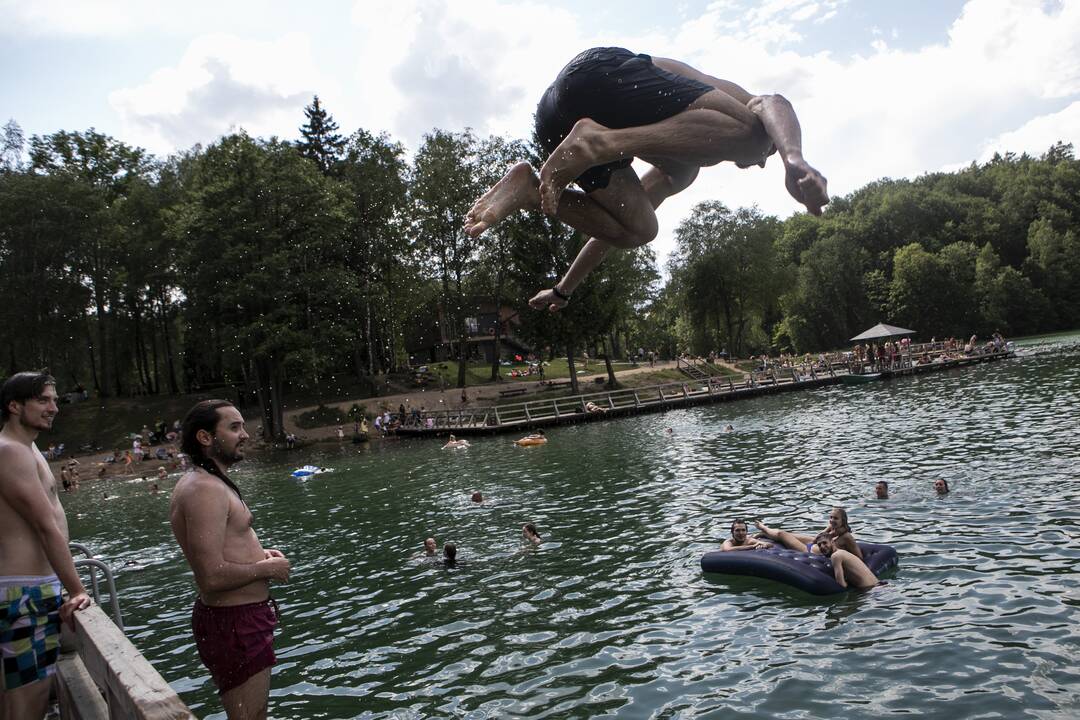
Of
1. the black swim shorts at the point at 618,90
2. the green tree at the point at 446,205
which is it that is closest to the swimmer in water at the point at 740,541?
the black swim shorts at the point at 618,90

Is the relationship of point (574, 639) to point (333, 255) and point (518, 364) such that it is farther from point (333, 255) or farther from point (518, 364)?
point (518, 364)

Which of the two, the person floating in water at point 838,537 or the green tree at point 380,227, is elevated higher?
the green tree at point 380,227

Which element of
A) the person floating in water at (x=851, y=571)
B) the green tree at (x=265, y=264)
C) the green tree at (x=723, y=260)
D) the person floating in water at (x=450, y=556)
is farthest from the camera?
the green tree at (x=723, y=260)

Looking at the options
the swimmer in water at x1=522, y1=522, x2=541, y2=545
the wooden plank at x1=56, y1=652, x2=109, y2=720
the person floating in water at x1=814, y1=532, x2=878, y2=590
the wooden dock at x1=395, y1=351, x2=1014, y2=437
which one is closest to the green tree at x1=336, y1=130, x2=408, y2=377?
the wooden dock at x1=395, y1=351, x2=1014, y2=437

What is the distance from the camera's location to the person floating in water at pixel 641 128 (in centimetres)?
333

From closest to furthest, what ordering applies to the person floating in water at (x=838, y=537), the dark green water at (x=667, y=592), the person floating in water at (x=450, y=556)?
the dark green water at (x=667, y=592)
the person floating in water at (x=838, y=537)
the person floating in water at (x=450, y=556)

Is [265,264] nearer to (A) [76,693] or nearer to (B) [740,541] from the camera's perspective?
(B) [740,541]

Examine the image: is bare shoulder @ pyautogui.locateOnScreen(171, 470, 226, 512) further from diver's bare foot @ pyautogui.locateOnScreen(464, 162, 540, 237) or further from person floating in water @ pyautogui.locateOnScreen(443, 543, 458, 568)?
person floating in water @ pyautogui.locateOnScreen(443, 543, 458, 568)

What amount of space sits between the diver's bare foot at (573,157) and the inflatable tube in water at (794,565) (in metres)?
9.59

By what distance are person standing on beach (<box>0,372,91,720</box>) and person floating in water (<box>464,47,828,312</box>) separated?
261 cm

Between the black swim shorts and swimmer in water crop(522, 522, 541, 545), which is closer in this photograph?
the black swim shorts

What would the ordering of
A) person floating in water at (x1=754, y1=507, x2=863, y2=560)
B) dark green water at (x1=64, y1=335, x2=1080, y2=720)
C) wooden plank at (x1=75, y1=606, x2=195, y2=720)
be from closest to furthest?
wooden plank at (x1=75, y1=606, x2=195, y2=720)
dark green water at (x1=64, y1=335, x2=1080, y2=720)
person floating in water at (x1=754, y1=507, x2=863, y2=560)

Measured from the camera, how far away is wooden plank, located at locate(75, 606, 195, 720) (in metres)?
2.26

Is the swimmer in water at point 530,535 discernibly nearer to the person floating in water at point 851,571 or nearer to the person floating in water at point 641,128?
the person floating in water at point 851,571
